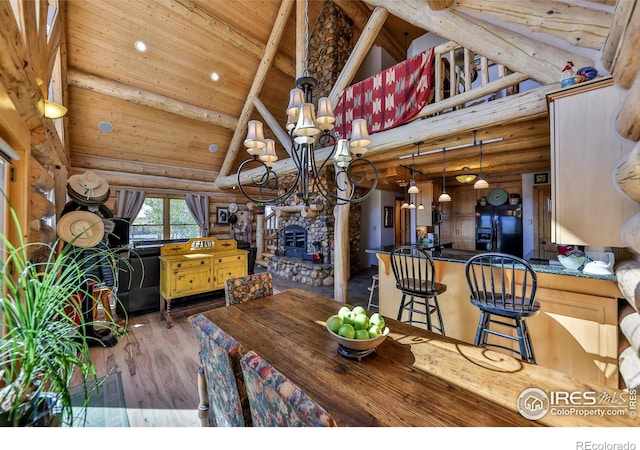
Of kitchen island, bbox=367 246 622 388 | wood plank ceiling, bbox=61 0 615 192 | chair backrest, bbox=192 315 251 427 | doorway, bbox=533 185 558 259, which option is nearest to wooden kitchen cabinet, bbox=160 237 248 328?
chair backrest, bbox=192 315 251 427

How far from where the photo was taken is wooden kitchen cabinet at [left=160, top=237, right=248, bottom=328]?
3416 mm

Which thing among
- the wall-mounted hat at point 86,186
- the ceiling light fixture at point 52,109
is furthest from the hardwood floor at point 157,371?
the ceiling light fixture at point 52,109

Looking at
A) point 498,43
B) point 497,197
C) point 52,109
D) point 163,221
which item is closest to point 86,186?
point 52,109

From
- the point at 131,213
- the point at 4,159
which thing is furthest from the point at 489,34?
the point at 131,213

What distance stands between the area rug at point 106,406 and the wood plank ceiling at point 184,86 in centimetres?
398

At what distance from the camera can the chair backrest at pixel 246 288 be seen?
1969mm

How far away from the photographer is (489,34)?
98.0 inches

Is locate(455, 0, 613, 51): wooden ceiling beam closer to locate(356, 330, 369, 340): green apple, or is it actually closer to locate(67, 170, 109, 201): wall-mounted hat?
locate(356, 330, 369, 340): green apple

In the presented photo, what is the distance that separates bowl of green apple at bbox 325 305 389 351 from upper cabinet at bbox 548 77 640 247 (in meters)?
1.52

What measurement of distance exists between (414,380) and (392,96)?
3480 mm

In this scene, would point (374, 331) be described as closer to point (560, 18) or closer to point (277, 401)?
point (277, 401)

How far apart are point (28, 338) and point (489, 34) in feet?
12.5

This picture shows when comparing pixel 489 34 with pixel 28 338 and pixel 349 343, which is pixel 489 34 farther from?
pixel 28 338

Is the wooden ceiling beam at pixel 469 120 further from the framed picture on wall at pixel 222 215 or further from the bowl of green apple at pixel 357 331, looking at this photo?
the framed picture on wall at pixel 222 215
